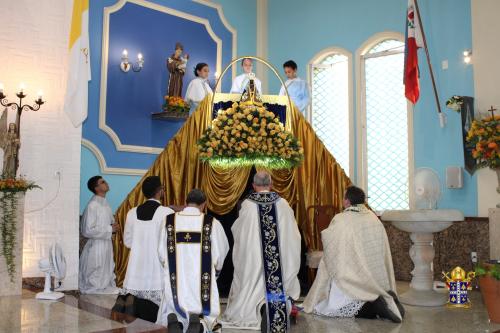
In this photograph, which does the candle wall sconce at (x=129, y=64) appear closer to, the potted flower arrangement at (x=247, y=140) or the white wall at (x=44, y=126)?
the white wall at (x=44, y=126)

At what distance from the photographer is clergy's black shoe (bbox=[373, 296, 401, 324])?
6082 mm

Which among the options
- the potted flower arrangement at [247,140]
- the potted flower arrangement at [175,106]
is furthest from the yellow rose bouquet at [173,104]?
the potted flower arrangement at [247,140]

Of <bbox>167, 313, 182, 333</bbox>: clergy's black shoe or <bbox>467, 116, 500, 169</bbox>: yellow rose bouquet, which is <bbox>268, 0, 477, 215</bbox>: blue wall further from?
<bbox>167, 313, 182, 333</bbox>: clergy's black shoe

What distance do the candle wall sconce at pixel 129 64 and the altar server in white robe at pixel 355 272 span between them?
5395 millimetres

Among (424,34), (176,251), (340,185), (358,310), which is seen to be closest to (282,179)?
(340,185)

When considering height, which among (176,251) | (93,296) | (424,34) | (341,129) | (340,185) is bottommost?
(93,296)

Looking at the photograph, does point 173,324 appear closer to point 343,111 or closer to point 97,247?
point 97,247

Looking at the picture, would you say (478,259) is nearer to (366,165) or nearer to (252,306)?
(366,165)

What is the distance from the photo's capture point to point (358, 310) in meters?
6.26

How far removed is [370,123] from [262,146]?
4300 mm

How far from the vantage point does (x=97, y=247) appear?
8211 mm

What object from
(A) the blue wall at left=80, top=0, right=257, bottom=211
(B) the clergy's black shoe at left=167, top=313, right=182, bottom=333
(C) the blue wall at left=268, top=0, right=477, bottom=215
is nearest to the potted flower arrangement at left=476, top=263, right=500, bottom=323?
(C) the blue wall at left=268, top=0, right=477, bottom=215

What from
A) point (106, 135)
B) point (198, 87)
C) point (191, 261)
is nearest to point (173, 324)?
point (191, 261)

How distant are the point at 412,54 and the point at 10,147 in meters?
6.18
